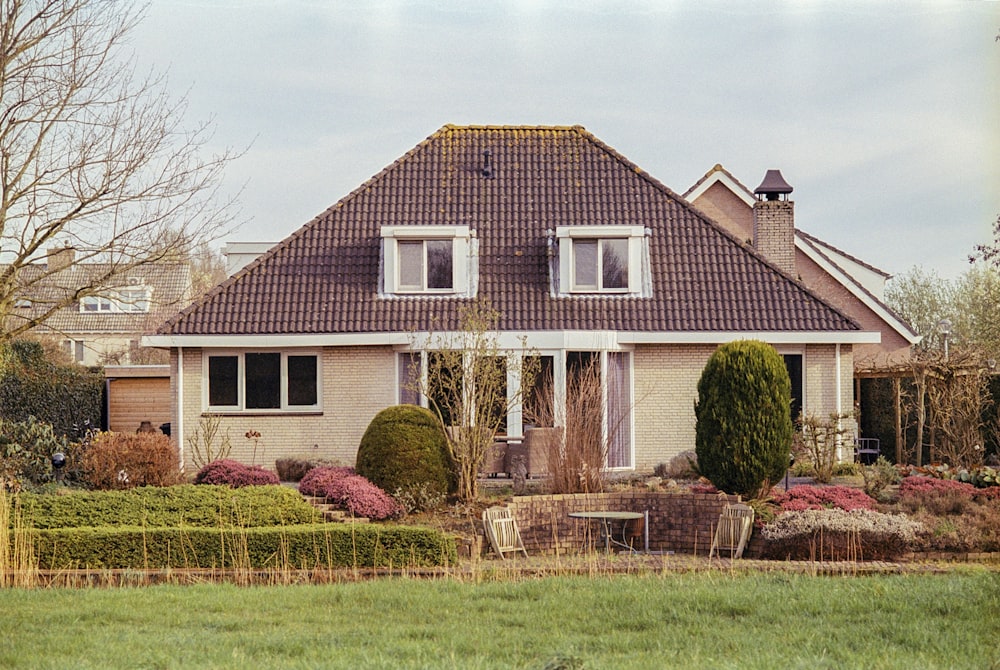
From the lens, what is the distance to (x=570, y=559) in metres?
13.3

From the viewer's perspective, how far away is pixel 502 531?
14.3m

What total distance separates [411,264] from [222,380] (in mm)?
4480

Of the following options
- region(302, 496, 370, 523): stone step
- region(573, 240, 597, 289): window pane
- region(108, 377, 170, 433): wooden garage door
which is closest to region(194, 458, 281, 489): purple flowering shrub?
region(302, 496, 370, 523): stone step

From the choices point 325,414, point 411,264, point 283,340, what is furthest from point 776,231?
point 283,340

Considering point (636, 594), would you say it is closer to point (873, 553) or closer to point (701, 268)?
point (873, 553)

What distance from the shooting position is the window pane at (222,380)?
2398 centimetres

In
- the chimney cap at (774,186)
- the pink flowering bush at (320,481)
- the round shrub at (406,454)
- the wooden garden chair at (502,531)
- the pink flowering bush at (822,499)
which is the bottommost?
the wooden garden chair at (502,531)

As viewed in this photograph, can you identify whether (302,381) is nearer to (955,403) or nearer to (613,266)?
(613,266)

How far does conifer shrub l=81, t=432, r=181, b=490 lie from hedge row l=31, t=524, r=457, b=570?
4.24 metres

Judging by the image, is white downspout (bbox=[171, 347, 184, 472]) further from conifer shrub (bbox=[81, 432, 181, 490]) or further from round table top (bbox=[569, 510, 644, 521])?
round table top (bbox=[569, 510, 644, 521])

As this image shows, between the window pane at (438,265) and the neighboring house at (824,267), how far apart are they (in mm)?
10829

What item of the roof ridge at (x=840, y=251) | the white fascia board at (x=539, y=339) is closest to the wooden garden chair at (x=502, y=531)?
the white fascia board at (x=539, y=339)

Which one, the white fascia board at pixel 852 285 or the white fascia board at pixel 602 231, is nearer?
the white fascia board at pixel 602 231

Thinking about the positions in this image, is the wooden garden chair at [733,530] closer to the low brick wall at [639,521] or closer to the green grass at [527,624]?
the low brick wall at [639,521]
